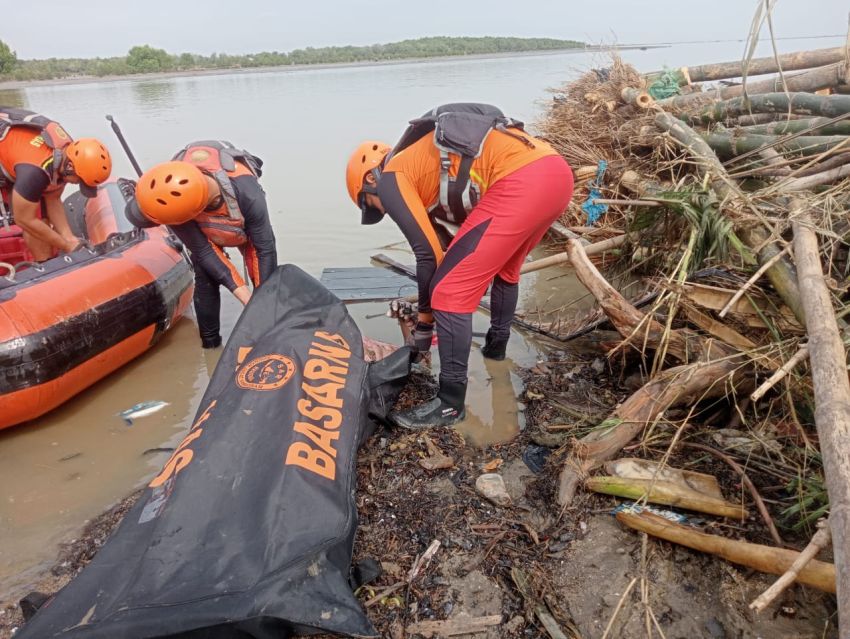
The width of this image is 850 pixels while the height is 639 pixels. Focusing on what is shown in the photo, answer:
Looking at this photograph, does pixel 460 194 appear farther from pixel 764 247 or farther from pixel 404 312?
pixel 764 247

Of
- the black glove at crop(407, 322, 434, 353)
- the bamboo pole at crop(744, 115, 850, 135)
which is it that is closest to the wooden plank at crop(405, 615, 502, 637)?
the black glove at crop(407, 322, 434, 353)

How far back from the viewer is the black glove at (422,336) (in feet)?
11.1

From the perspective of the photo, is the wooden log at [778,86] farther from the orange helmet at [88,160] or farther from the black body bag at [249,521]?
the orange helmet at [88,160]

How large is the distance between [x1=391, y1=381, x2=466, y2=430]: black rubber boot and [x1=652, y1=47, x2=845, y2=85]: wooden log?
4.05 metres

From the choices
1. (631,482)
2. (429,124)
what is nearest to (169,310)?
(429,124)

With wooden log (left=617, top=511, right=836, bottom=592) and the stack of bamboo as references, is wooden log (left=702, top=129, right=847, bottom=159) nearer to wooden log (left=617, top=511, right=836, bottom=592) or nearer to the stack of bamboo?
the stack of bamboo

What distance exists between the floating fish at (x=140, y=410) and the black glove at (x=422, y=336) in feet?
5.28

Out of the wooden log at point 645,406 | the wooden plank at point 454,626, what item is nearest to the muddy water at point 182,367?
the wooden log at point 645,406

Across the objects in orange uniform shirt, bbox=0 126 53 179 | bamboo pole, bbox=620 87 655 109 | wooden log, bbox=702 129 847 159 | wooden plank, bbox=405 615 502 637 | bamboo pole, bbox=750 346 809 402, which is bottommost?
wooden plank, bbox=405 615 502 637

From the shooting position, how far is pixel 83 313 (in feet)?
11.1

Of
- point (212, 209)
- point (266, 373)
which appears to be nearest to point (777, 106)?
point (212, 209)

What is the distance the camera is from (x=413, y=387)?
10.8 ft

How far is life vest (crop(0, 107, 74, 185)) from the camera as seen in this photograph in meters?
4.19

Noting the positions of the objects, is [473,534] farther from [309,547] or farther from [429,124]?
[429,124]
